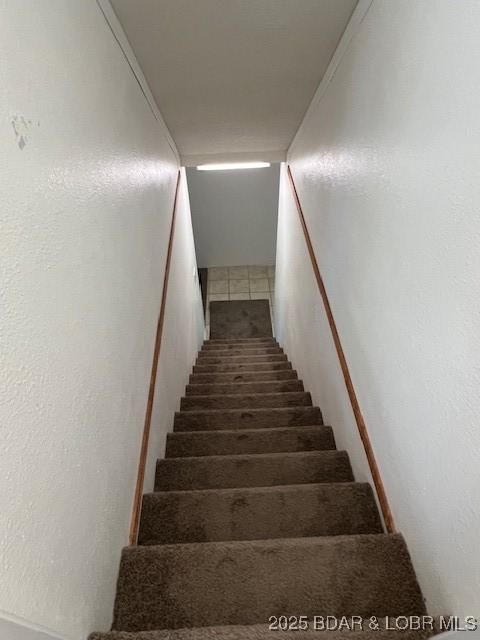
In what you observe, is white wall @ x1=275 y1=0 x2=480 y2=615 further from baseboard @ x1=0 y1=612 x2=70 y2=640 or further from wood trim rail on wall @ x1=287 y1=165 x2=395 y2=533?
baseboard @ x1=0 y1=612 x2=70 y2=640

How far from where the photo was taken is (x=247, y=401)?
8.93ft

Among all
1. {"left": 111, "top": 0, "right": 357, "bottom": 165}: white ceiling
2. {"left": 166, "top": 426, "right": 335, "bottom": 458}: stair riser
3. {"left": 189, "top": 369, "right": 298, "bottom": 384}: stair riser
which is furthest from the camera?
{"left": 189, "top": 369, "right": 298, "bottom": 384}: stair riser

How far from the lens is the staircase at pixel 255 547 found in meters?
1.13

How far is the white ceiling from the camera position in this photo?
1.58 meters

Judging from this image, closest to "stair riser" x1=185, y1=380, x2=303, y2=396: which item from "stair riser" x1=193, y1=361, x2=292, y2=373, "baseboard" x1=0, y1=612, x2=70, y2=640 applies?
"stair riser" x1=193, y1=361, x2=292, y2=373

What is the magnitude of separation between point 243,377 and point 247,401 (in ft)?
2.27

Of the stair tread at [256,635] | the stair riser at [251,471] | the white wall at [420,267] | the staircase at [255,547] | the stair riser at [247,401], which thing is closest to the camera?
the white wall at [420,267]

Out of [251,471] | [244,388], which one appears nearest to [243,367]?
[244,388]

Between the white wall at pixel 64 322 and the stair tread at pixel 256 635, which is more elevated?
the white wall at pixel 64 322

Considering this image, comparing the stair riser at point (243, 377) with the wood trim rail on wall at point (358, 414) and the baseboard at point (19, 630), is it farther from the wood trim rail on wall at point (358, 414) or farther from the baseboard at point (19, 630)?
the baseboard at point (19, 630)

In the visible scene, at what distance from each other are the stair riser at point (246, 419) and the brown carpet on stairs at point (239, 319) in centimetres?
447

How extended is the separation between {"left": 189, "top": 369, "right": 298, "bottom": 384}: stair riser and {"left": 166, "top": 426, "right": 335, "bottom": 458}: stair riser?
120 centimetres

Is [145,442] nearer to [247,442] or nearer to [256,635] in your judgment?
[247,442]

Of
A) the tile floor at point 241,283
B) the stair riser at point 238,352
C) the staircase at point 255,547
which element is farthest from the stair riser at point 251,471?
the tile floor at point 241,283
